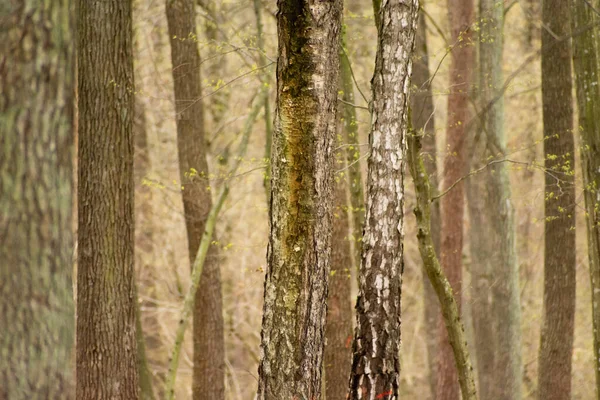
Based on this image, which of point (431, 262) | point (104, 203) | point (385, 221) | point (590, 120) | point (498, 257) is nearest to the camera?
point (385, 221)

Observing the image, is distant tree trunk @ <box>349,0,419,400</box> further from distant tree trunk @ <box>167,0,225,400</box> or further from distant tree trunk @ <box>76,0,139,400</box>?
distant tree trunk @ <box>167,0,225,400</box>

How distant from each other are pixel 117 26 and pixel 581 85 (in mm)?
5012

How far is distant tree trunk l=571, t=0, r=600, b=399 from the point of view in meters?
8.95

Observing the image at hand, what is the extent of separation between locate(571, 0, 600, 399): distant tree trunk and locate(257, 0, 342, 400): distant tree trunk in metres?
4.71

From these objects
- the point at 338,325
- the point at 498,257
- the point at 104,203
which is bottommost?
the point at 338,325

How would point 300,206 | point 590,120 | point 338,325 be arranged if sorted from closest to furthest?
point 300,206 < point 590,120 < point 338,325

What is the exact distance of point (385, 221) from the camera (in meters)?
6.41

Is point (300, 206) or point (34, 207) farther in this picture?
point (300, 206)

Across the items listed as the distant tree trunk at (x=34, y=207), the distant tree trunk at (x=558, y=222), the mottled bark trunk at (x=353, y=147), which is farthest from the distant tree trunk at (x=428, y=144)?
the distant tree trunk at (x=34, y=207)

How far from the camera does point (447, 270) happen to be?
45.1 ft

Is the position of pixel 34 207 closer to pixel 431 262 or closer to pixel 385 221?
pixel 385 221

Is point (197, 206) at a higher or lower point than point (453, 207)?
lower

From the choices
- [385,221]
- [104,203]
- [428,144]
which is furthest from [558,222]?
[104,203]

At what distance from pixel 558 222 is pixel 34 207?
925cm
